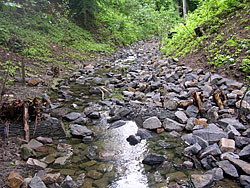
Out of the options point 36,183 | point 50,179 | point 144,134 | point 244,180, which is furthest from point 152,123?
point 36,183

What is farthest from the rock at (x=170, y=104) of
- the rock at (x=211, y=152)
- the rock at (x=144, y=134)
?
the rock at (x=211, y=152)

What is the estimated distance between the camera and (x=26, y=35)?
10648 millimetres

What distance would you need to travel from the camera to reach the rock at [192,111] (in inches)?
182

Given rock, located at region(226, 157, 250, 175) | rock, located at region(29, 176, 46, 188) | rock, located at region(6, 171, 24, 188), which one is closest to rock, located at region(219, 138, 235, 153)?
rock, located at region(226, 157, 250, 175)

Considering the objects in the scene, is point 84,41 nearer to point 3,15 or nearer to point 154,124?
point 3,15

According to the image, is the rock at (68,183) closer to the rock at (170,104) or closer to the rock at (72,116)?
the rock at (72,116)

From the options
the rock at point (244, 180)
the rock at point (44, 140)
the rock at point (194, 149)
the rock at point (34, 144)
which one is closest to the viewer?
the rock at point (244, 180)

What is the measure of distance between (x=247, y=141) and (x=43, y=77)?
683 cm

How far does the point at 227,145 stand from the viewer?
3.26 metres

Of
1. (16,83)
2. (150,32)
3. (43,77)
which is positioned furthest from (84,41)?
(150,32)

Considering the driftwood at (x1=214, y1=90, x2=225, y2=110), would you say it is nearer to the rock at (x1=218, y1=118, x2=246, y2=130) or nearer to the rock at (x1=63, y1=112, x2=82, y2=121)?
the rock at (x1=218, y1=118, x2=246, y2=130)

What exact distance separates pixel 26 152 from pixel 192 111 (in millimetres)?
3376

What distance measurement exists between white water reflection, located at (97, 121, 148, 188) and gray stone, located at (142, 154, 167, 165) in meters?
0.11

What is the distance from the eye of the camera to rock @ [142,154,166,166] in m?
3.22
